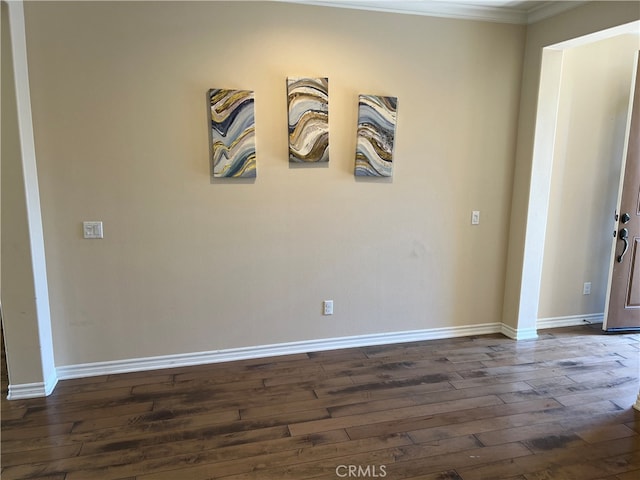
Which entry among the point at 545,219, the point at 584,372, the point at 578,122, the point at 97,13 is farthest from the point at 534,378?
the point at 97,13

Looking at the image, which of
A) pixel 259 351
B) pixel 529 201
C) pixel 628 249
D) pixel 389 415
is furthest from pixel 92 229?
pixel 628 249

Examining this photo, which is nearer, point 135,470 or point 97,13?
point 135,470

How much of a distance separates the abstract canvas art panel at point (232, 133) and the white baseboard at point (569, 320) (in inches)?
120

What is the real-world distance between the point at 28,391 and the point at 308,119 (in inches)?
102

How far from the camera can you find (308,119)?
9.95 feet

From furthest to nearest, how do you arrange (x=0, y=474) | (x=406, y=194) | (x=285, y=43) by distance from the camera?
(x=406, y=194)
(x=285, y=43)
(x=0, y=474)

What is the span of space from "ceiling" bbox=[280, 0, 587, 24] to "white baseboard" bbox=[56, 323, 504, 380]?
2.56m

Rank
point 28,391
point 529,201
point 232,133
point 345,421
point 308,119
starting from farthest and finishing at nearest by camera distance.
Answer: point 529,201
point 308,119
point 232,133
point 28,391
point 345,421

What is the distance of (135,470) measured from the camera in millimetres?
Result: 2045

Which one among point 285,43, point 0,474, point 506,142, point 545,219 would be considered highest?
point 285,43

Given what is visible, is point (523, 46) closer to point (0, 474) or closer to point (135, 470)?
point (135, 470)

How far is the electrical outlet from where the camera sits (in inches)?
132

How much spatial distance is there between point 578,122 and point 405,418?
9.78ft

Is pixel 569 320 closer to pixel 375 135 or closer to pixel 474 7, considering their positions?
pixel 375 135
